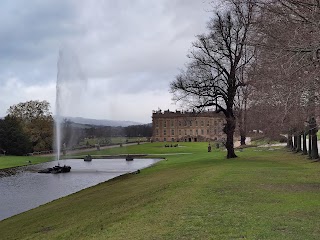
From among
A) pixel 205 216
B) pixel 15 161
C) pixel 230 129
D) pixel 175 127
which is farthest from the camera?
pixel 175 127

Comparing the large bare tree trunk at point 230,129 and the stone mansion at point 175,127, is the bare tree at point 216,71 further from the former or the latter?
the stone mansion at point 175,127

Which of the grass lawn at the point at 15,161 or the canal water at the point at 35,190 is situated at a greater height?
the grass lawn at the point at 15,161

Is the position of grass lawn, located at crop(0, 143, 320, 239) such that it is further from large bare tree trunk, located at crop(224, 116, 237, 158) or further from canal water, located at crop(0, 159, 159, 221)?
large bare tree trunk, located at crop(224, 116, 237, 158)

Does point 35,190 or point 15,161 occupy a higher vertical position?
point 15,161

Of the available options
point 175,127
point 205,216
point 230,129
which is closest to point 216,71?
point 230,129

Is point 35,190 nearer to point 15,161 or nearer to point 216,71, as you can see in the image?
point 216,71

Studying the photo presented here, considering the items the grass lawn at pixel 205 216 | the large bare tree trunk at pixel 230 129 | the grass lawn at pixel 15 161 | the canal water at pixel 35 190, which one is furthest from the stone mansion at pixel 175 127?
the grass lawn at pixel 205 216

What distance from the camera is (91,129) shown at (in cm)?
16050

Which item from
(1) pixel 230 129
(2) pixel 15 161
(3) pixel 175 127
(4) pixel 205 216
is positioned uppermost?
(3) pixel 175 127

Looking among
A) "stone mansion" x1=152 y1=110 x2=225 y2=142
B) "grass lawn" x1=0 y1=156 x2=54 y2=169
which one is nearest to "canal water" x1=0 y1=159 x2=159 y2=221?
"grass lawn" x1=0 y1=156 x2=54 y2=169

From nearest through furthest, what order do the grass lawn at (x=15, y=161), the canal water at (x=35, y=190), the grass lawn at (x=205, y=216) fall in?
the grass lawn at (x=205, y=216) < the canal water at (x=35, y=190) < the grass lawn at (x=15, y=161)

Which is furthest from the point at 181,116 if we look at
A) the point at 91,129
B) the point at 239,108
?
the point at 239,108

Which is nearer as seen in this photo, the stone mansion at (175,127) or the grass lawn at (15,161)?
the grass lawn at (15,161)

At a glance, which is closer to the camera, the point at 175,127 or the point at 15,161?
the point at 15,161
